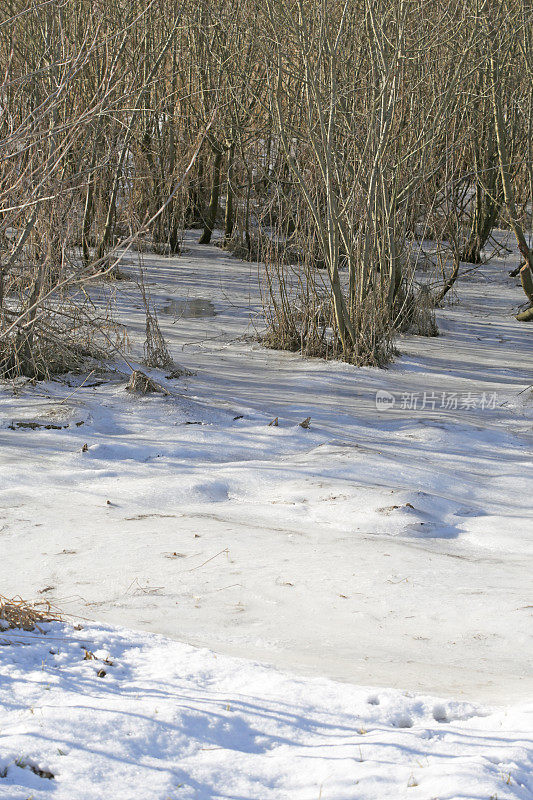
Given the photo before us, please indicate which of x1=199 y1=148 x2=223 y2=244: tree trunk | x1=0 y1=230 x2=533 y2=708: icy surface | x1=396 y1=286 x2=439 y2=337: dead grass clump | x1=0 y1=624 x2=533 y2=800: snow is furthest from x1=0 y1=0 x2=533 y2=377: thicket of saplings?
x1=0 y1=624 x2=533 y2=800: snow

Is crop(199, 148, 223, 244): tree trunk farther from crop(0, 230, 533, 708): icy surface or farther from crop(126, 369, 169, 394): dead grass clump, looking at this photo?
crop(126, 369, 169, 394): dead grass clump

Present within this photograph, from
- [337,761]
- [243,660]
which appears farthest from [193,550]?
[337,761]

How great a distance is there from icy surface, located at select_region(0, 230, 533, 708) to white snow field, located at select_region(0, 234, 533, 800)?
0.01 meters

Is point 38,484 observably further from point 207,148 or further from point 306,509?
point 207,148

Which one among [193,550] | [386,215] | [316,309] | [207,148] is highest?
[207,148]

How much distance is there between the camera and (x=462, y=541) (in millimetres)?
3490

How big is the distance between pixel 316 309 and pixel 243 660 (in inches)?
173

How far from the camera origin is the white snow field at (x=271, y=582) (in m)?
1.83

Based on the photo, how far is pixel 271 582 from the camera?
302 centimetres

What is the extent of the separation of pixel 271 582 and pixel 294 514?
0.68m

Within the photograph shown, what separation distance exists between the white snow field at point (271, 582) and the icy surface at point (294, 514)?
13 mm

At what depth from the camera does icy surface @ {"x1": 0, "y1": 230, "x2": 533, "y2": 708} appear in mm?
2656

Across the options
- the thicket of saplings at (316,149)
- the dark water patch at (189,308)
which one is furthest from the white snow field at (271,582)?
the dark water patch at (189,308)

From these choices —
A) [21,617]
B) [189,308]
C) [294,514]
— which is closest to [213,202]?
[189,308]
